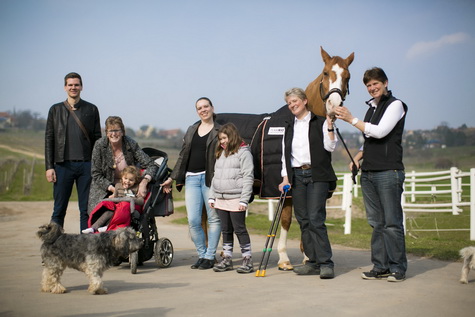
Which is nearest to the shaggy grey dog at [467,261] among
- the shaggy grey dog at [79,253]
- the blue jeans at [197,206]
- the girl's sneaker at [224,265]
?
the girl's sneaker at [224,265]

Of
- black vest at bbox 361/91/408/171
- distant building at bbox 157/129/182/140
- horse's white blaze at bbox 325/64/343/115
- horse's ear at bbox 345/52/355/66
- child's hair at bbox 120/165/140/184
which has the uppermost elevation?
distant building at bbox 157/129/182/140

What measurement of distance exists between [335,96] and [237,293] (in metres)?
2.84

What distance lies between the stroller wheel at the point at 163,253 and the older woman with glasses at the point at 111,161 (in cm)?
73

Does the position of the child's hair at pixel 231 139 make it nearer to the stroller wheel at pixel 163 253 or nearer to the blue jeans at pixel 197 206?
the blue jeans at pixel 197 206

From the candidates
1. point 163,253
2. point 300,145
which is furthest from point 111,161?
point 300,145

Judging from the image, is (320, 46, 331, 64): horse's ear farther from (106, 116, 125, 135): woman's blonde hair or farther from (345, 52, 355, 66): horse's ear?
(106, 116, 125, 135): woman's blonde hair

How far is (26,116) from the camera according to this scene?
3396 inches

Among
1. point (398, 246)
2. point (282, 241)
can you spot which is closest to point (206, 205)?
point (282, 241)

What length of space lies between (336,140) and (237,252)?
3.63 meters

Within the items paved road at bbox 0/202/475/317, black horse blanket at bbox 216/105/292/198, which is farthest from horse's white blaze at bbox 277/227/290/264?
black horse blanket at bbox 216/105/292/198

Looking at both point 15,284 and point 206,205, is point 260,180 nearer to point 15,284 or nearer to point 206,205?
point 206,205

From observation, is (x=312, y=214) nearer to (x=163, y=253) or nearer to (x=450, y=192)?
(x=163, y=253)

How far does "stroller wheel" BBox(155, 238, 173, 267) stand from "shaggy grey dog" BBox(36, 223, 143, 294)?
1.60m

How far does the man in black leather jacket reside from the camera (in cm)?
780
